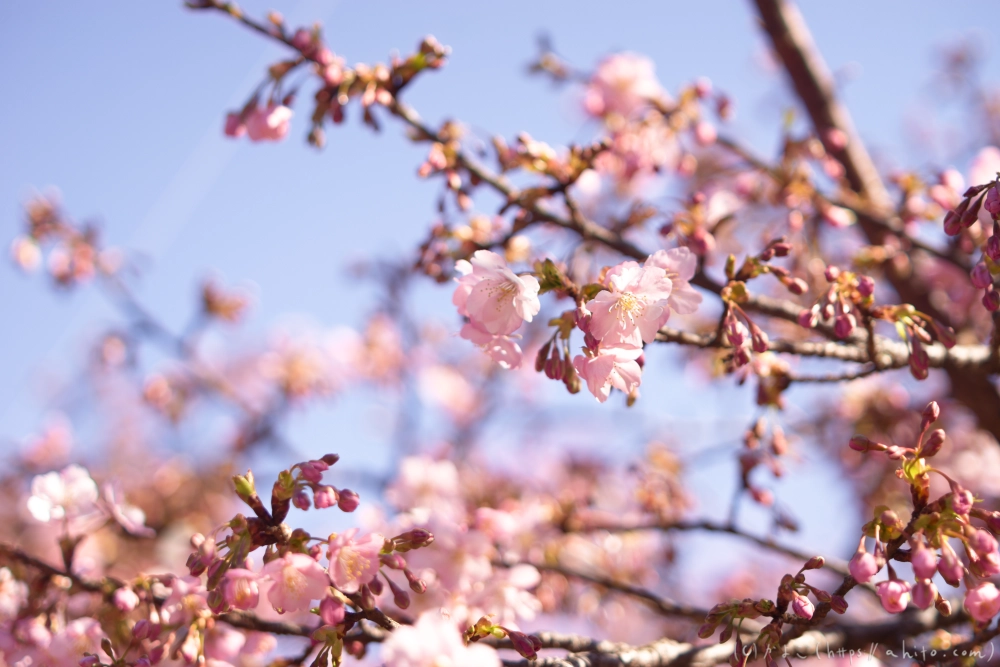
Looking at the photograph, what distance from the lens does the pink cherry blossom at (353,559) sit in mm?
1393

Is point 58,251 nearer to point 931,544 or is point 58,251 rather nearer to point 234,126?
point 234,126

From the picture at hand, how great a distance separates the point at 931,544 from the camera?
49.0 inches

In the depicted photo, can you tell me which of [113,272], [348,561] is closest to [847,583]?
[348,561]

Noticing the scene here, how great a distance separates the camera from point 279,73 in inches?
82.0

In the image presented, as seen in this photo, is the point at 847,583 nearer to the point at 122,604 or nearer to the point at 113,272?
the point at 122,604

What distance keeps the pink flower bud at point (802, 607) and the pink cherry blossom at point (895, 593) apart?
0.13 meters

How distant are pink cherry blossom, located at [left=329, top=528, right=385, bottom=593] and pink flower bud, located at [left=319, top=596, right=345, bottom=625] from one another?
48 mm

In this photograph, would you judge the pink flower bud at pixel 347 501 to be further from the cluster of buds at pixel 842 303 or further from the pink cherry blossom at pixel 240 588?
the cluster of buds at pixel 842 303

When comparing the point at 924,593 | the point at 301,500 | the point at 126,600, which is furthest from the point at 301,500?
the point at 924,593

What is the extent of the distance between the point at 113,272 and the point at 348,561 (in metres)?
3.70

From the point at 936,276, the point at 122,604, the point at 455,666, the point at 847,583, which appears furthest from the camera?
the point at 936,276

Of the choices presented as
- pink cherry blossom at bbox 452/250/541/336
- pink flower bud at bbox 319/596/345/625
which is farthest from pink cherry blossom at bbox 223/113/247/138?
pink flower bud at bbox 319/596/345/625

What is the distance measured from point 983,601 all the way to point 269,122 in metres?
2.20

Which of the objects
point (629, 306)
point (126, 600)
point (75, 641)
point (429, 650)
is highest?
point (629, 306)
